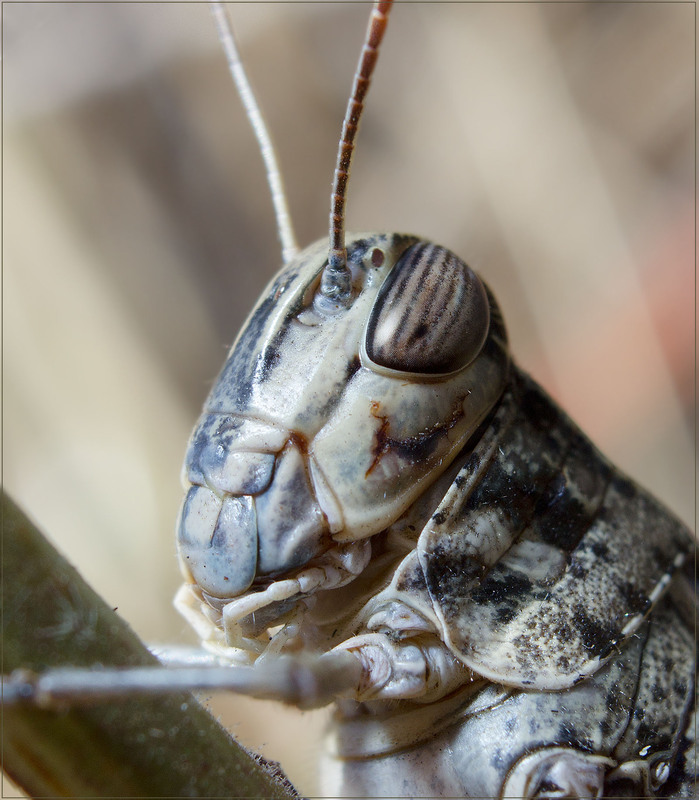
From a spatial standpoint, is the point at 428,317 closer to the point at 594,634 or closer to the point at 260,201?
the point at 594,634

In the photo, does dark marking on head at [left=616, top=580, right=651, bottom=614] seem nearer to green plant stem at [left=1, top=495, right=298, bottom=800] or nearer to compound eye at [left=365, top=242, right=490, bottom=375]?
compound eye at [left=365, top=242, right=490, bottom=375]

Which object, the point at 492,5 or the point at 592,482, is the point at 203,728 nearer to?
the point at 592,482

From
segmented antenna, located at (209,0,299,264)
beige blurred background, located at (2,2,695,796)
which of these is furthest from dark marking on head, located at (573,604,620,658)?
beige blurred background, located at (2,2,695,796)

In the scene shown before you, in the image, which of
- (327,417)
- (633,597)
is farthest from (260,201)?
(633,597)

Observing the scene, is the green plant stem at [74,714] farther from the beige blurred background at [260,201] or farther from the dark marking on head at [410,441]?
the beige blurred background at [260,201]

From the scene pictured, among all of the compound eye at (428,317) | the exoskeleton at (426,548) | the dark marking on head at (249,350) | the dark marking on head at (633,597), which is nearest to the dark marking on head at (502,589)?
the exoskeleton at (426,548)

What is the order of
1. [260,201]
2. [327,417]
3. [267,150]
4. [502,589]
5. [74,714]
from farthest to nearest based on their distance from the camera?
[260,201], [267,150], [502,589], [327,417], [74,714]

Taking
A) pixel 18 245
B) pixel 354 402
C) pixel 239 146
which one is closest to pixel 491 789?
pixel 354 402
